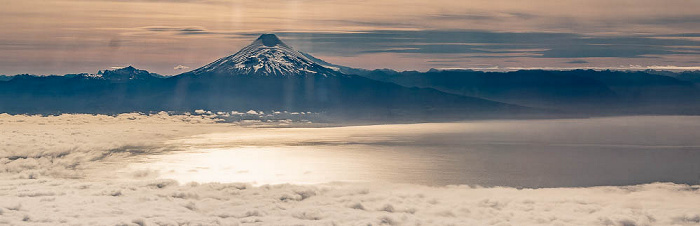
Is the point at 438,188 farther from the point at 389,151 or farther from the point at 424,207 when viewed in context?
the point at 389,151

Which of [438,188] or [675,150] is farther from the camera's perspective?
[675,150]

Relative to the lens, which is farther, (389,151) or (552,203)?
(389,151)

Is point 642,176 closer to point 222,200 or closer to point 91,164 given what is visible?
point 222,200

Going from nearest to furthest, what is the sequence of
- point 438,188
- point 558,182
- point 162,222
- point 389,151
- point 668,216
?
point 162,222, point 668,216, point 438,188, point 558,182, point 389,151

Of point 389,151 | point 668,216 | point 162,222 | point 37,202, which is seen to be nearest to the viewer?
point 162,222

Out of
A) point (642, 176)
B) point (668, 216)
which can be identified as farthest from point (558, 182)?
point (668, 216)

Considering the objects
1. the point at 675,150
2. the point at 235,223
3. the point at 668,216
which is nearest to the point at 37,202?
the point at 235,223

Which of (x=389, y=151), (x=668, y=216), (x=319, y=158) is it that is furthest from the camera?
(x=389, y=151)

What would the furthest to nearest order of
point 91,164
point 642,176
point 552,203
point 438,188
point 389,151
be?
point 389,151 < point 91,164 < point 642,176 < point 438,188 < point 552,203
